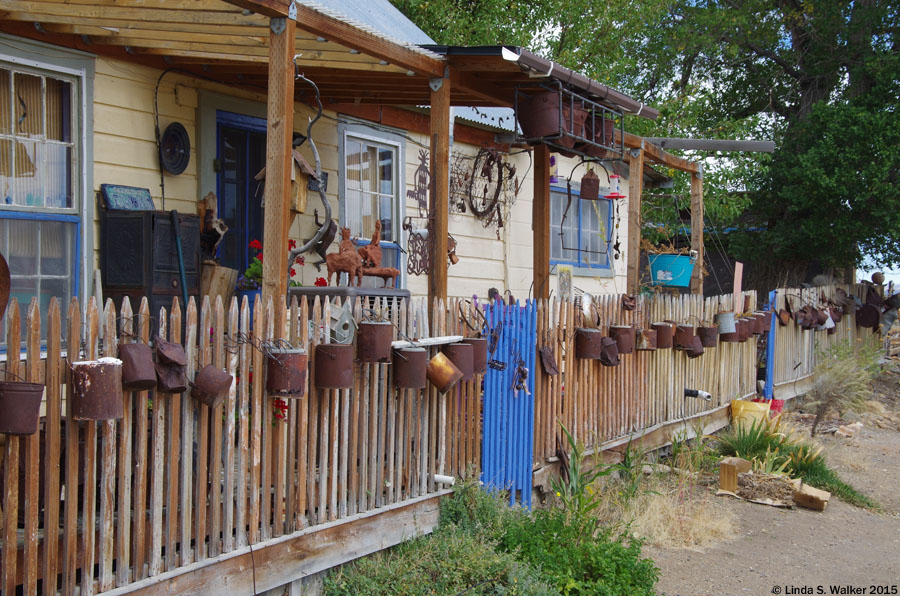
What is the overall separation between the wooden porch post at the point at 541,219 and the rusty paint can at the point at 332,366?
139 inches

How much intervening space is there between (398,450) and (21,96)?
10.6ft

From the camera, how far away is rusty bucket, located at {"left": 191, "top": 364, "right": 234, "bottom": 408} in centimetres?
350

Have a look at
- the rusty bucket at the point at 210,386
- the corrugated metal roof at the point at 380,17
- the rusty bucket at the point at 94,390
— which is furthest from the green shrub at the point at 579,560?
the corrugated metal roof at the point at 380,17

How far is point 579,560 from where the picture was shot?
4930 mm

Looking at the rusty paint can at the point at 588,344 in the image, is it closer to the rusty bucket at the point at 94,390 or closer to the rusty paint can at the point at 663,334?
the rusty paint can at the point at 663,334

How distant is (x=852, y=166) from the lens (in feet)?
49.2

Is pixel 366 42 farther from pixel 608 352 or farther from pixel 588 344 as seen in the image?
pixel 608 352

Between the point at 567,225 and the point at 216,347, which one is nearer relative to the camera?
the point at 216,347

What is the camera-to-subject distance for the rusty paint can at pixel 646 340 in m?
7.54

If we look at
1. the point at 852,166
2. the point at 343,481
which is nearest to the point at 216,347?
the point at 343,481

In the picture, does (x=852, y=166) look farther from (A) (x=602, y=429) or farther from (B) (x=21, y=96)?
(B) (x=21, y=96)

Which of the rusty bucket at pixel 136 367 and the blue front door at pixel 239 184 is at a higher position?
the blue front door at pixel 239 184

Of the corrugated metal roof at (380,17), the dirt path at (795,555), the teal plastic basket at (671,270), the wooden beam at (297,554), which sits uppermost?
the corrugated metal roof at (380,17)

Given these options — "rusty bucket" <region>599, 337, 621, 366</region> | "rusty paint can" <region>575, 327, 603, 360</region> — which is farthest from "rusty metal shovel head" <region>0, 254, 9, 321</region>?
"rusty bucket" <region>599, 337, 621, 366</region>
